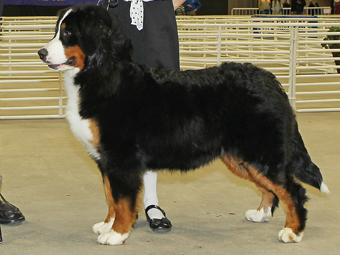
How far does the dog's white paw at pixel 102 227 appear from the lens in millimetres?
3199

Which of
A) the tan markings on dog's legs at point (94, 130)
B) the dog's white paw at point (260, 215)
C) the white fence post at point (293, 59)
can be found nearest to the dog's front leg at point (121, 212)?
the tan markings on dog's legs at point (94, 130)

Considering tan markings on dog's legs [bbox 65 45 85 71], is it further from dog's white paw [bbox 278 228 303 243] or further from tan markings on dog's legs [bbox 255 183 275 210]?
dog's white paw [bbox 278 228 303 243]

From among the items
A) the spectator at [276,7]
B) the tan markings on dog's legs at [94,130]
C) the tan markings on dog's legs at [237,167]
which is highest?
the spectator at [276,7]

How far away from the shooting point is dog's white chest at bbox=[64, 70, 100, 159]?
9.54 feet

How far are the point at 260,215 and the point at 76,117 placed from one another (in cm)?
153

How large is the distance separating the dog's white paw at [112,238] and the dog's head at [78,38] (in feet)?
3.67

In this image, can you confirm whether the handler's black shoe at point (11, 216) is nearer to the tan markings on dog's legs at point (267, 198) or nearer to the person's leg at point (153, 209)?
the person's leg at point (153, 209)

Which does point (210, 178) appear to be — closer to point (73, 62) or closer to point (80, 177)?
point (80, 177)

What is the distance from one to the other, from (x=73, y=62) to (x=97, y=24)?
0.28 metres

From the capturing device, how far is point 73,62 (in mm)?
2812

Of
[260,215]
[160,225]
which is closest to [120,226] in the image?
[160,225]

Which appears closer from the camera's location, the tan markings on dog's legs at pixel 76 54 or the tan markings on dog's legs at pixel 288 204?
the tan markings on dog's legs at pixel 76 54

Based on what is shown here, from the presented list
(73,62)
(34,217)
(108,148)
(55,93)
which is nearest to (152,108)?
(108,148)

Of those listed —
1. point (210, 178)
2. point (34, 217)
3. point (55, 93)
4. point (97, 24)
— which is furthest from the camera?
point (55, 93)
